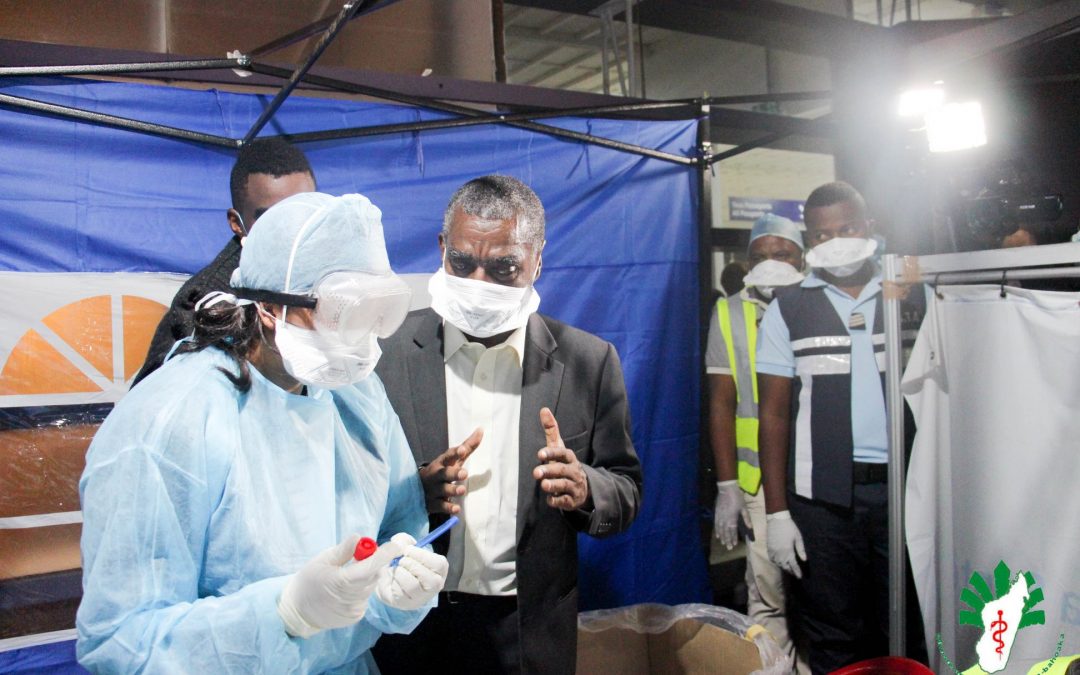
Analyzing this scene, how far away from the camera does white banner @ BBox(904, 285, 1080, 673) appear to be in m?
1.94

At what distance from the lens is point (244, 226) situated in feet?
7.73

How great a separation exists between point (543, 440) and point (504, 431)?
0.11 metres

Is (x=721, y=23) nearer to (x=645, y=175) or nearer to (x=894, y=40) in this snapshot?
(x=894, y=40)

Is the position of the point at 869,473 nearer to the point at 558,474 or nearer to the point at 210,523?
the point at 558,474

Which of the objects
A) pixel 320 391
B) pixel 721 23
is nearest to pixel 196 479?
pixel 320 391

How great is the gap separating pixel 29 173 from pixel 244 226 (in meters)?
0.63

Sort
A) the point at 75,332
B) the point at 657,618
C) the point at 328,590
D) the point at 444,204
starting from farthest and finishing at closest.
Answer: the point at 444,204 → the point at 657,618 → the point at 75,332 → the point at 328,590

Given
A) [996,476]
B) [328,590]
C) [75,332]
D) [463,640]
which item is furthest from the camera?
[75,332]

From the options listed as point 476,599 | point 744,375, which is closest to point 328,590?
point 476,599

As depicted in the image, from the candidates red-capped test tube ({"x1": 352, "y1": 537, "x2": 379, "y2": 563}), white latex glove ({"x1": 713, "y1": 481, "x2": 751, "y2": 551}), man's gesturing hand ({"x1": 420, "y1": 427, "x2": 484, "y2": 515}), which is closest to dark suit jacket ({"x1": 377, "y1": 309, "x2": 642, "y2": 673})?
man's gesturing hand ({"x1": 420, "y1": 427, "x2": 484, "y2": 515})

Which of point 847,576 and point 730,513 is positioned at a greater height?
point 730,513

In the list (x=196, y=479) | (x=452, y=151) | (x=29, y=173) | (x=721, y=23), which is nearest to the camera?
(x=196, y=479)

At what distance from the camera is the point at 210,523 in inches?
46.2

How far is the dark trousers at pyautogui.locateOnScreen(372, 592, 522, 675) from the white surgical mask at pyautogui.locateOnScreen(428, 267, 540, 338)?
67 centimetres
